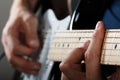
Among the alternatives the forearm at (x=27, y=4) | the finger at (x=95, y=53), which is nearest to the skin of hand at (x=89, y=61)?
the finger at (x=95, y=53)

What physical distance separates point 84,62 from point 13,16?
38 centimetres

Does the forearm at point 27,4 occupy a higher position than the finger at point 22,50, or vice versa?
the forearm at point 27,4

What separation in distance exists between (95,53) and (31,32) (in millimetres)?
336

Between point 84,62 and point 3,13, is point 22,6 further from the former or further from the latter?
point 3,13

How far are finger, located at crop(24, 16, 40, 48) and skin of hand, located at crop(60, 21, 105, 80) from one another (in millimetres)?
203

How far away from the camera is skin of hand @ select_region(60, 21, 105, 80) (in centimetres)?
50

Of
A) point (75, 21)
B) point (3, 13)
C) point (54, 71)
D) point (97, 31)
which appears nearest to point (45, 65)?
point (54, 71)

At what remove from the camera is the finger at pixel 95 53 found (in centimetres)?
50

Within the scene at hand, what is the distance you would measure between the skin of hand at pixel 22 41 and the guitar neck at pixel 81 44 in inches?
5.8

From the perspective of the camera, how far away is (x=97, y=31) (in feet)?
1.64

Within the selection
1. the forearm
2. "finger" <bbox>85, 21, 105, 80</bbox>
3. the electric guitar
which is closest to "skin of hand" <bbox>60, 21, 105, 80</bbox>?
"finger" <bbox>85, 21, 105, 80</bbox>

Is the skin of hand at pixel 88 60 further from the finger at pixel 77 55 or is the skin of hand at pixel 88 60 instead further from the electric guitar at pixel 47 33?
the electric guitar at pixel 47 33

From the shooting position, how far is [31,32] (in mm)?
797

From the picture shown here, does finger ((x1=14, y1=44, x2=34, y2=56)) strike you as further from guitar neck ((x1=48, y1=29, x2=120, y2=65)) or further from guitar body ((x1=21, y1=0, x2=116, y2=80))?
guitar neck ((x1=48, y1=29, x2=120, y2=65))
